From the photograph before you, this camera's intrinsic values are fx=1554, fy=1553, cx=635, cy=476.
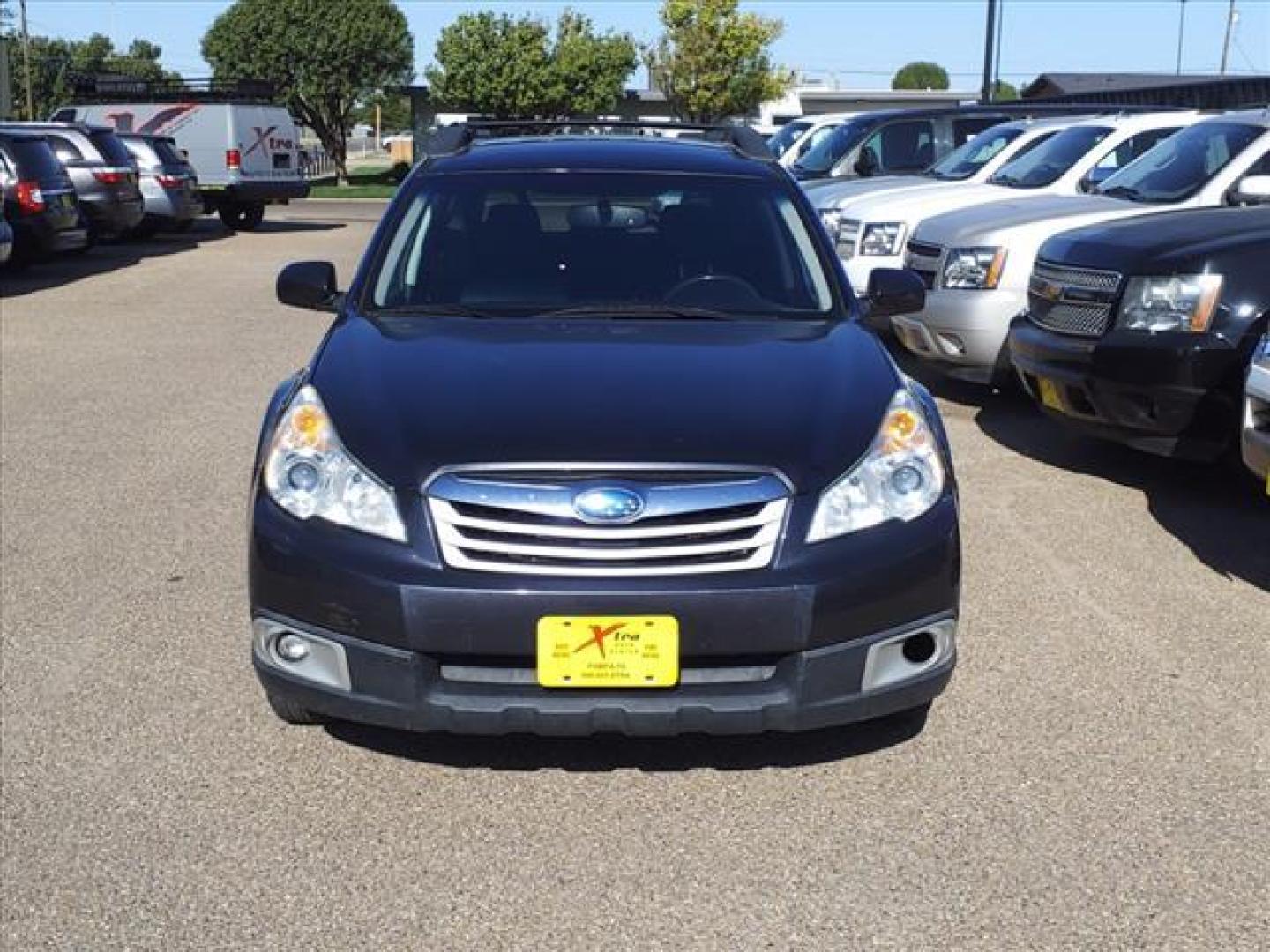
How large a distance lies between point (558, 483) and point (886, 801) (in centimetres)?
116

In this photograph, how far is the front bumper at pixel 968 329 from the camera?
28.5ft

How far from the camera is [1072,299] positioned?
23.8 ft

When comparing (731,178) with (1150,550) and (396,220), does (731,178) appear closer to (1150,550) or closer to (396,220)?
(396,220)

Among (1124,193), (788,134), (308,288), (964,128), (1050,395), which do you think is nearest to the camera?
(308,288)

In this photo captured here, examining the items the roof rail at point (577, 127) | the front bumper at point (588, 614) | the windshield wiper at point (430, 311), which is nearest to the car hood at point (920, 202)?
the roof rail at point (577, 127)

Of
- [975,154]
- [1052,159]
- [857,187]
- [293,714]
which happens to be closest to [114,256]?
[857,187]

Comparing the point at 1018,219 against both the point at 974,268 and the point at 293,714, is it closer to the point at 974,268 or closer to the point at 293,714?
the point at 974,268

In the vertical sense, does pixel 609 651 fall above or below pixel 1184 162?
below

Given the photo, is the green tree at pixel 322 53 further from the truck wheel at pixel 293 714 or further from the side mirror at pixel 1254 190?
the truck wheel at pixel 293 714

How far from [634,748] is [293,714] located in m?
0.91

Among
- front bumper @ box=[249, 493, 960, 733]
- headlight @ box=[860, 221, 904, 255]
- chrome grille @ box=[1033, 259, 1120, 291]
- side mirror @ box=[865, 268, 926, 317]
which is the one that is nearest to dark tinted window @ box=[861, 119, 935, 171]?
headlight @ box=[860, 221, 904, 255]

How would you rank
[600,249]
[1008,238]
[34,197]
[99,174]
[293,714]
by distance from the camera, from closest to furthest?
1. [293,714]
2. [600,249]
3. [1008,238]
4. [34,197]
5. [99,174]

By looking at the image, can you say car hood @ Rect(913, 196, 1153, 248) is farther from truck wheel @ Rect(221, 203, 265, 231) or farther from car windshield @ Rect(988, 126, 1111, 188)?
truck wheel @ Rect(221, 203, 265, 231)

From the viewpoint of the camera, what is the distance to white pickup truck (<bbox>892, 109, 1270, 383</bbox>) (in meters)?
8.66
